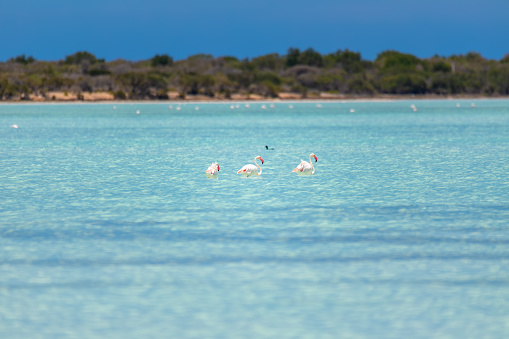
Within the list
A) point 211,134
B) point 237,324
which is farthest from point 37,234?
point 211,134

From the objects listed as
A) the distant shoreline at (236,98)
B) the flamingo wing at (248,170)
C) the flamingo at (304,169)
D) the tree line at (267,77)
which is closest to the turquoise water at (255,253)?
the flamingo at (304,169)

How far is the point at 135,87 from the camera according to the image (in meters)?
95.1

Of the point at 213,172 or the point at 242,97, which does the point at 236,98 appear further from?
the point at 213,172

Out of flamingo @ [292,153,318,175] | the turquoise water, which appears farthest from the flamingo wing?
flamingo @ [292,153,318,175]

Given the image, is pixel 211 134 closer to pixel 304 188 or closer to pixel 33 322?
pixel 304 188

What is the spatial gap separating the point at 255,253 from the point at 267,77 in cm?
10721

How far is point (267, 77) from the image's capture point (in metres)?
115

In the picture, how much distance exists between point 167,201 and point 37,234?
3069 mm

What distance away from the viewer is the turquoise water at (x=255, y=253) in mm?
6328

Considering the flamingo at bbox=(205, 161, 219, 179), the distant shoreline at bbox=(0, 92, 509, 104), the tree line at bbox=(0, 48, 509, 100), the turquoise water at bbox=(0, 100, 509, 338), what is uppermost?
the tree line at bbox=(0, 48, 509, 100)

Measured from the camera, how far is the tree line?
314 ft

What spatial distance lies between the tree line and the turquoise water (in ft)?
257

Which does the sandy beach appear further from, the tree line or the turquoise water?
the turquoise water

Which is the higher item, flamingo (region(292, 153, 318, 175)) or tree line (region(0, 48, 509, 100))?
tree line (region(0, 48, 509, 100))
